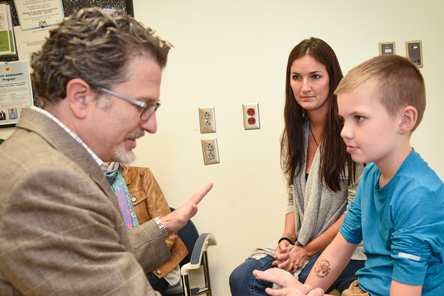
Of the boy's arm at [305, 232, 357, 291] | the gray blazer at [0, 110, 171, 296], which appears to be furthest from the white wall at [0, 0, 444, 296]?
the gray blazer at [0, 110, 171, 296]

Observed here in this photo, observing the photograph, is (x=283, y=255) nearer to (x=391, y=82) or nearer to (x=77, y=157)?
(x=391, y=82)

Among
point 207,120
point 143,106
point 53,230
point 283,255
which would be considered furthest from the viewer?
point 207,120

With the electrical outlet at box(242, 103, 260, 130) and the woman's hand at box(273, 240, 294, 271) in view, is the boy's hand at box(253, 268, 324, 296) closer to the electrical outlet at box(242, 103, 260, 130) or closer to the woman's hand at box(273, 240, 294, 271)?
the woman's hand at box(273, 240, 294, 271)

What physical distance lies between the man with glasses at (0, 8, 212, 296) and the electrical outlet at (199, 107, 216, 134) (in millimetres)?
1239

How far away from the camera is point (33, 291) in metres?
0.83

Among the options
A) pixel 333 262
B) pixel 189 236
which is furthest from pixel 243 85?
pixel 333 262

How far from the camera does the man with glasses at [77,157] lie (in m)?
0.82

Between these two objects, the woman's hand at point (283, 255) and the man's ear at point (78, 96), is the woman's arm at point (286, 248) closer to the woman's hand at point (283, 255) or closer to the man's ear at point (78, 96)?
the woman's hand at point (283, 255)

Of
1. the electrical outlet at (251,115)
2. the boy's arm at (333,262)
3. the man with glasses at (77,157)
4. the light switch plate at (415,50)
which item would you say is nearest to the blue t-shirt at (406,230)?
the boy's arm at (333,262)

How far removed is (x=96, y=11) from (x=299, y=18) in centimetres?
155

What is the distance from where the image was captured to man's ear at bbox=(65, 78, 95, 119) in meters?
1.00

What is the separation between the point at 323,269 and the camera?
135cm

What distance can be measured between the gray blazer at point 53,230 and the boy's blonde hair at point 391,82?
2.51 ft

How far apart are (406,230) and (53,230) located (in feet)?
2.75
